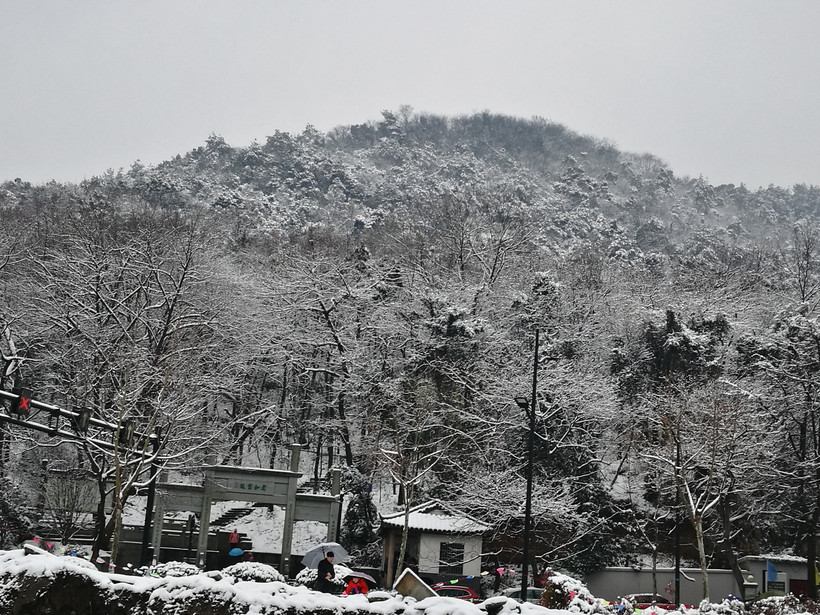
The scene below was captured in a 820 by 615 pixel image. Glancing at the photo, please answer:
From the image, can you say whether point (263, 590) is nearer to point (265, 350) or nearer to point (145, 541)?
point (145, 541)

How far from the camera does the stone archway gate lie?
27.3 m

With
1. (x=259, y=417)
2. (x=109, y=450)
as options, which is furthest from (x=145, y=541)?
(x=259, y=417)

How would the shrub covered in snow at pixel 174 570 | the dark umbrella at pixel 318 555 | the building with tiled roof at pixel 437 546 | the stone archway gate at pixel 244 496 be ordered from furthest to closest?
the building with tiled roof at pixel 437 546 < the stone archway gate at pixel 244 496 < the dark umbrella at pixel 318 555 < the shrub covered in snow at pixel 174 570

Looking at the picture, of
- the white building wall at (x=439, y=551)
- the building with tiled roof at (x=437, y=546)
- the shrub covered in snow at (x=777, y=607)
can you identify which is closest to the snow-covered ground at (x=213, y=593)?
the shrub covered in snow at (x=777, y=607)

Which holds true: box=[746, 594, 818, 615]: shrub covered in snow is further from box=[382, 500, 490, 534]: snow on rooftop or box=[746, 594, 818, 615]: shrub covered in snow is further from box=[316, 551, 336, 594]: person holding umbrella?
box=[382, 500, 490, 534]: snow on rooftop

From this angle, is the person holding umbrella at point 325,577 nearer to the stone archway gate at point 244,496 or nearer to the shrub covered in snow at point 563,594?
the shrub covered in snow at point 563,594

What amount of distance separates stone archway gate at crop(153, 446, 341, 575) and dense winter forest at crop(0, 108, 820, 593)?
3.86 feet

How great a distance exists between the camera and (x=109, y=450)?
2025 centimetres

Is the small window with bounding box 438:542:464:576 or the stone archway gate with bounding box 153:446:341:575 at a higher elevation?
the stone archway gate with bounding box 153:446:341:575

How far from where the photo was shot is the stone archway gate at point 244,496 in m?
27.3

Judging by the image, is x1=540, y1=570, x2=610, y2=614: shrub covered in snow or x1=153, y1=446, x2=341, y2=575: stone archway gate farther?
x1=153, y1=446, x2=341, y2=575: stone archway gate

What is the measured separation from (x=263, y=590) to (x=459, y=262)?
32147 millimetres

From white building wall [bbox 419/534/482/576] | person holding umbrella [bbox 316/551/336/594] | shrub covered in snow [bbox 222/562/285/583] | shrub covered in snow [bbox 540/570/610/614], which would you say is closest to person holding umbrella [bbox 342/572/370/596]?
person holding umbrella [bbox 316/551/336/594]

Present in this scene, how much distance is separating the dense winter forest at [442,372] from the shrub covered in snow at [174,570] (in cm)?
322
